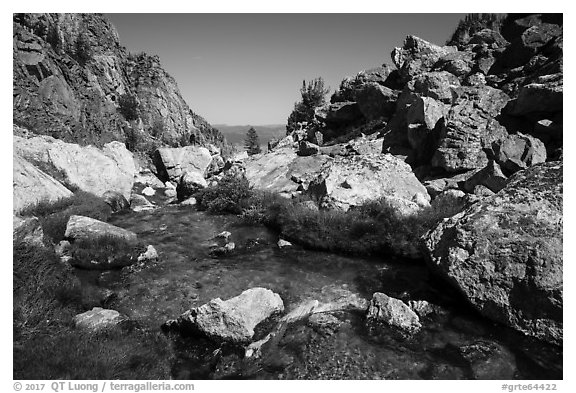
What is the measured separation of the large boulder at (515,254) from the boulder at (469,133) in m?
11.4

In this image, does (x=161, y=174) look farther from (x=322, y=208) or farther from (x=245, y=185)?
(x=322, y=208)

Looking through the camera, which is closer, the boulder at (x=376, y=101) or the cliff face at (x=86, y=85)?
the boulder at (x=376, y=101)

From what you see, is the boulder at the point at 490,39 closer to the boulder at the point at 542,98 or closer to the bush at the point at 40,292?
the boulder at the point at 542,98

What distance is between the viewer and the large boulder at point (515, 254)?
802 cm

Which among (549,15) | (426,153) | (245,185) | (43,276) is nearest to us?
(43,276)

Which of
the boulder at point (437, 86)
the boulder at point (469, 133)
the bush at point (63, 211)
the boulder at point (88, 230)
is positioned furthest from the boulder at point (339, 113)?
the boulder at point (88, 230)

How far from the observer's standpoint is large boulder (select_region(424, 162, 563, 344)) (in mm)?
8016

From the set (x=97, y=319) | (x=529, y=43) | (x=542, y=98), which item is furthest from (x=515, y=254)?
(x=529, y=43)

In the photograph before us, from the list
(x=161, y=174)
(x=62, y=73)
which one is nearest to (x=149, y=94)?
(x=62, y=73)

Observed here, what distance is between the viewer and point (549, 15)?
94.8 ft

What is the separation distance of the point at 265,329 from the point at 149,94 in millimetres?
132922

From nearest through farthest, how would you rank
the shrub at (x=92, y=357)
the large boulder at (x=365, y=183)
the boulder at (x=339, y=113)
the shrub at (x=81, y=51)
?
1. the shrub at (x=92, y=357)
2. the large boulder at (x=365, y=183)
3. the boulder at (x=339, y=113)
4. the shrub at (x=81, y=51)

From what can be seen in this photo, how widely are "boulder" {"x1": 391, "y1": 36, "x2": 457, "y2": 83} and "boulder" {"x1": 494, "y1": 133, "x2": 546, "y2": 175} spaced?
19.4 m

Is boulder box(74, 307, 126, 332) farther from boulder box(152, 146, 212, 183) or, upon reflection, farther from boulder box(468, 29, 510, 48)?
boulder box(468, 29, 510, 48)
